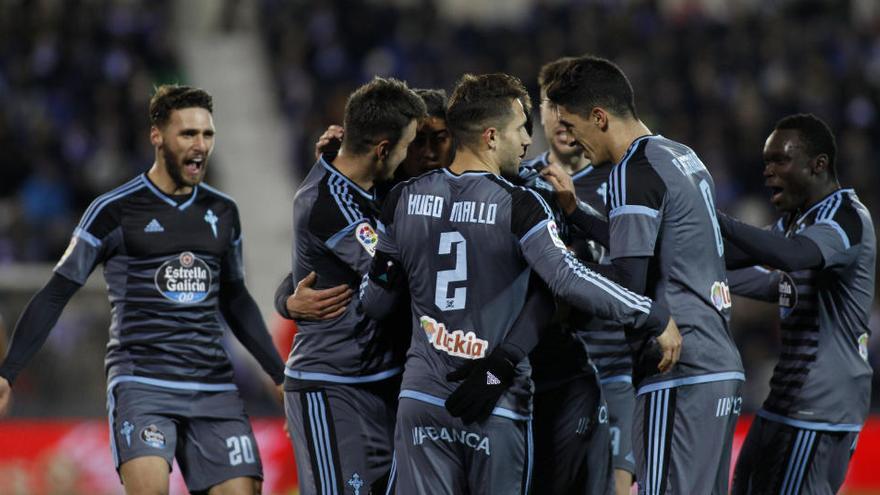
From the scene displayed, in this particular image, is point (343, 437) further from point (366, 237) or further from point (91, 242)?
point (91, 242)

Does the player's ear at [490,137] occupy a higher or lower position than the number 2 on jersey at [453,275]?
higher

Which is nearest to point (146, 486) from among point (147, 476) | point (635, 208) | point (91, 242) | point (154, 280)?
point (147, 476)

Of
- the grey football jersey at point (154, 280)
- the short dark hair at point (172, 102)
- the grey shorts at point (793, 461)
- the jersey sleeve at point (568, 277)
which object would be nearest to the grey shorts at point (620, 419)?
the grey shorts at point (793, 461)

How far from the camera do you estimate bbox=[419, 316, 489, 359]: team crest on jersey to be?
5672mm

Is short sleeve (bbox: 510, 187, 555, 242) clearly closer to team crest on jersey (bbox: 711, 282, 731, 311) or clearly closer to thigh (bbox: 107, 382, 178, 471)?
team crest on jersey (bbox: 711, 282, 731, 311)

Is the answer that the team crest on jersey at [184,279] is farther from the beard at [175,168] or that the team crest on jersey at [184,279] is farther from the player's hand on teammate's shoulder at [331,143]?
the player's hand on teammate's shoulder at [331,143]

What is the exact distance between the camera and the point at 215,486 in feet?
22.9

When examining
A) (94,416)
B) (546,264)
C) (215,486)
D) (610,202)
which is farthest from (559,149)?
(94,416)

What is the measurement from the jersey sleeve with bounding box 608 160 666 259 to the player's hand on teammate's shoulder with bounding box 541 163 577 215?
0.35 metres

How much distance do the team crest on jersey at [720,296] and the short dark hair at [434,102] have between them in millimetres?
1787

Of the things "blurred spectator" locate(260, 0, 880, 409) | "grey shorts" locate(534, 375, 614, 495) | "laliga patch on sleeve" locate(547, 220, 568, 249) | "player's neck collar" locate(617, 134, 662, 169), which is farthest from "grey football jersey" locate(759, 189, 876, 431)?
"blurred spectator" locate(260, 0, 880, 409)

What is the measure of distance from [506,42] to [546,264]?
46.5 ft

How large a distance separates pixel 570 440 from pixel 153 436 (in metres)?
2.30

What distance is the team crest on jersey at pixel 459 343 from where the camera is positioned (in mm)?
5672
